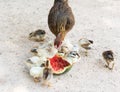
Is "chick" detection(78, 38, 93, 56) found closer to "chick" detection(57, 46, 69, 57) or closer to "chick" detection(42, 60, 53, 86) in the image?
"chick" detection(57, 46, 69, 57)

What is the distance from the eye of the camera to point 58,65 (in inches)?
129

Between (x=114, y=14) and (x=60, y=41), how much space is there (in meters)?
1.40

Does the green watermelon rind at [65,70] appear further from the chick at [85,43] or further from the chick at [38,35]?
the chick at [38,35]

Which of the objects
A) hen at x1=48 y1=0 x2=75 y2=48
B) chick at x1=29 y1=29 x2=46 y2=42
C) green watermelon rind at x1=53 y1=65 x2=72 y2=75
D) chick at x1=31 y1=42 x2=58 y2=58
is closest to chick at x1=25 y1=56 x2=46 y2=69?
chick at x1=31 y1=42 x2=58 y2=58

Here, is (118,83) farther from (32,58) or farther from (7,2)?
(7,2)

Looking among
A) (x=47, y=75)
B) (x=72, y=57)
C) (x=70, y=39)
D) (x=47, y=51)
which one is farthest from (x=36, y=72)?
(x=70, y=39)

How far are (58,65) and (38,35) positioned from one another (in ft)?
1.72

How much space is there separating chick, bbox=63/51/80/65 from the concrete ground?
132mm

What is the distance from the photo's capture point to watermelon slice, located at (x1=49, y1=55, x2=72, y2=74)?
3203 millimetres

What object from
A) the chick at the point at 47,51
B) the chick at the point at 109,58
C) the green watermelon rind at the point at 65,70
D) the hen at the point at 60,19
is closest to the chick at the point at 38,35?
the hen at the point at 60,19

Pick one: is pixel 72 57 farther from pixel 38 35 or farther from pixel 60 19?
pixel 38 35

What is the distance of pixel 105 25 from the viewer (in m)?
4.15


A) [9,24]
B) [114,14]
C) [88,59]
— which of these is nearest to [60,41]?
[88,59]

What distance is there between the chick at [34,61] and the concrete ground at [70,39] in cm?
11
